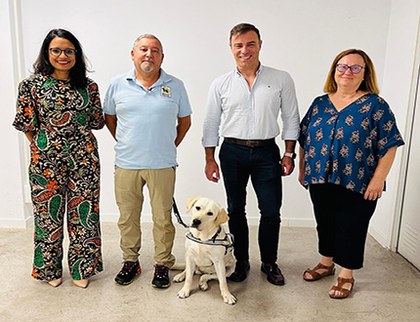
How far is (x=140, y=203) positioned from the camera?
243 centimetres

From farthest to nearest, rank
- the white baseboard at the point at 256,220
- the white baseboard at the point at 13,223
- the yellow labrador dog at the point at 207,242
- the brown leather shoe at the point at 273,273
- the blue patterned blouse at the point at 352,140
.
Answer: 1. the white baseboard at the point at 256,220
2. the white baseboard at the point at 13,223
3. the brown leather shoe at the point at 273,273
4. the yellow labrador dog at the point at 207,242
5. the blue patterned blouse at the point at 352,140

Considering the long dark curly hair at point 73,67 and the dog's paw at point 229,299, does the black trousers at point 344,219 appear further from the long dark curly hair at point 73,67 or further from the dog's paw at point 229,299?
the long dark curly hair at point 73,67

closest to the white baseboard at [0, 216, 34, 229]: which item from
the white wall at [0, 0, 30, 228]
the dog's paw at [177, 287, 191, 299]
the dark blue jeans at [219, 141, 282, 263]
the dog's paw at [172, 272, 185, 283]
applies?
the white wall at [0, 0, 30, 228]

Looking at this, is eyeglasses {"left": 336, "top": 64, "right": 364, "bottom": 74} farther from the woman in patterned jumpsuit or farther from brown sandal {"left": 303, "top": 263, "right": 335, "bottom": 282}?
the woman in patterned jumpsuit

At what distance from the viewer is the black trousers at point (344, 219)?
88.4 inches

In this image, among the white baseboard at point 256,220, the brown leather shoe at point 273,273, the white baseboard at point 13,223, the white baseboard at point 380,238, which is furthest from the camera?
the white baseboard at point 256,220

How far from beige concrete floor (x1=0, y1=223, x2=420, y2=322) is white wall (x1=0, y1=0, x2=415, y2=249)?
0.73 m

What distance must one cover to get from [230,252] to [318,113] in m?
0.96

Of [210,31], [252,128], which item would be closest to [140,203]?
[252,128]

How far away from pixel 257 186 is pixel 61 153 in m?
1.13

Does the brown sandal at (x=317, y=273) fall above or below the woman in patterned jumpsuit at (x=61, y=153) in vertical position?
below

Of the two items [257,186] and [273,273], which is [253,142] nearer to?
[257,186]

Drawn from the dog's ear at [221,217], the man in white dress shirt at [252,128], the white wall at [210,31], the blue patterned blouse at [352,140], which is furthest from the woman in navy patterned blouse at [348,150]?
the white wall at [210,31]

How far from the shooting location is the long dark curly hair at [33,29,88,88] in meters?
2.15
